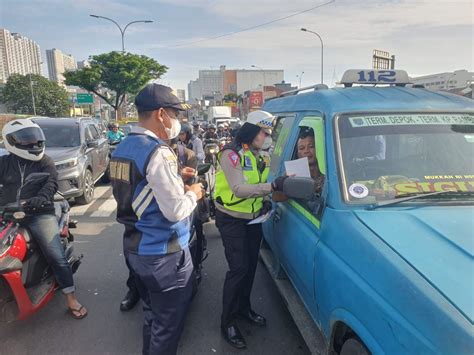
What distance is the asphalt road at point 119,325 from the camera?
3074 millimetres

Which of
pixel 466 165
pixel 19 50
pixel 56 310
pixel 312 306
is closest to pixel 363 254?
pixel 312 306

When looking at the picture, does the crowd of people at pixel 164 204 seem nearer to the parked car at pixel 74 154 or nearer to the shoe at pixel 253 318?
the shoe at pixel 253 318

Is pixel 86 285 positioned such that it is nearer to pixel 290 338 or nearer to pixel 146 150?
pixel 290 338

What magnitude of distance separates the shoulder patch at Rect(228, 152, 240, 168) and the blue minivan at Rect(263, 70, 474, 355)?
58 cm

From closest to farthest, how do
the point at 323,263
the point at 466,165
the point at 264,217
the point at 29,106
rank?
1. the point at 323,263
2. the point at 466,165
3. the point at 264,217
4. the point at 29,106

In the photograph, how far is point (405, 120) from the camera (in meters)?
2.55

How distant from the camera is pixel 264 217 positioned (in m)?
3.04

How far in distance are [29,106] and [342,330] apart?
64380 millimetres

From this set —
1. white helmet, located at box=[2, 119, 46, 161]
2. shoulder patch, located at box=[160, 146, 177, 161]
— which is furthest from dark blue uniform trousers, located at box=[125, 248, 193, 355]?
white helmet, located at box=[2, 119, 46, 161]

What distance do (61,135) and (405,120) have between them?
25.1 ft

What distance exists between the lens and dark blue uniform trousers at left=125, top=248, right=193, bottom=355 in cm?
217

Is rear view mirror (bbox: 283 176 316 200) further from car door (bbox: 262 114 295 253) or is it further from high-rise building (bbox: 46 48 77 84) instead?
high-rise building (bbox: 46 48 77 84)

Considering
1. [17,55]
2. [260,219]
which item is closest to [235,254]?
[260,219]

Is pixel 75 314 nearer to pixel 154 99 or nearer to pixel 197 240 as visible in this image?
pixel 197 240
